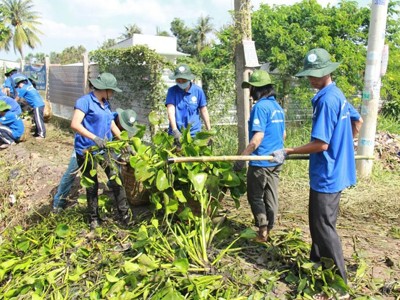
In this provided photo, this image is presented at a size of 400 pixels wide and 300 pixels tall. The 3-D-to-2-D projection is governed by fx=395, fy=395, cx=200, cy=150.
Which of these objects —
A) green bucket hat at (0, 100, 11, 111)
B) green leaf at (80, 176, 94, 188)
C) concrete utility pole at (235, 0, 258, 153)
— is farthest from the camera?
green bucket hat at (0, 100, 11, 111)

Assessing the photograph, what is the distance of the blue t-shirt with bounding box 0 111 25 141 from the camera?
766 cm

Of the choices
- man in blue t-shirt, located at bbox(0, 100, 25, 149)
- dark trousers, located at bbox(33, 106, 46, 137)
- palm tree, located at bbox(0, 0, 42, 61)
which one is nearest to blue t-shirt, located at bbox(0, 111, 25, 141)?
man in blue t-shirt, located at bbox(0, 100, 25, 149)

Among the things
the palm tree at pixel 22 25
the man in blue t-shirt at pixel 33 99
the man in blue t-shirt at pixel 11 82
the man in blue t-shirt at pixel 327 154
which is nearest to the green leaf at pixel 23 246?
the man in blue t-shirt at pixel 327 154

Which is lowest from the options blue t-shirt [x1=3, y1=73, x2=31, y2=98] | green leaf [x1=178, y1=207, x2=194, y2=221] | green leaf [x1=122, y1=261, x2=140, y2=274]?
green leaf [x1=122, y1=261, x2=140, y2=274]

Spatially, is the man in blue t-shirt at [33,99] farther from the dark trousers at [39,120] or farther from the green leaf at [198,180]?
the green leaf at [198,180]

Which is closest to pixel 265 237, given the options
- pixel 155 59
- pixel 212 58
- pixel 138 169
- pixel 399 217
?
pixel 138 169

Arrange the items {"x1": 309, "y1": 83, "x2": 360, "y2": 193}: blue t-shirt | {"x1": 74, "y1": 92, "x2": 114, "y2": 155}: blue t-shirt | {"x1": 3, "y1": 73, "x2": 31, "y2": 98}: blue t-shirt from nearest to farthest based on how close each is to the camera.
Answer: {"x1": 309, "y1": 83, "x2": 360, "y2": 193}: blue t-shirt
{"x1": 74, "y1": 92, "x2": 114, "y2": 155}: blue t-shirt
{"x1": 3, "y1": 73, "x2": 31, "y2": 98}: blue t-shirt

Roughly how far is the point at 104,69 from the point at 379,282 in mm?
7310

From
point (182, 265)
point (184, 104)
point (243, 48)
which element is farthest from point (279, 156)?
point (243, 48)

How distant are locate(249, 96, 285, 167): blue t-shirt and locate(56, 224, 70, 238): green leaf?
6.25 ft

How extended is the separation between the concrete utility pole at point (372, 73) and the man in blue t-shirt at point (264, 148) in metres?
2.55

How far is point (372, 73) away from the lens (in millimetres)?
5504

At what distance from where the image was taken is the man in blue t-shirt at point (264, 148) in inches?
136

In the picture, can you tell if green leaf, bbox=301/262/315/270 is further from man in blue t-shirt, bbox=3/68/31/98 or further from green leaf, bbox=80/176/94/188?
man in blue t-shirt, bbox=3/68/31/98
